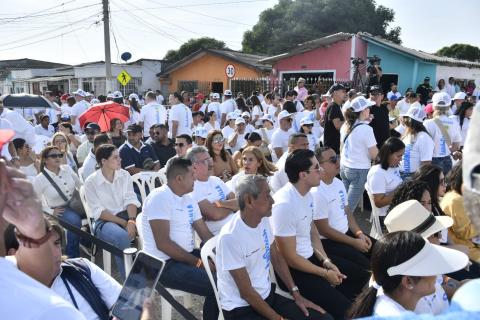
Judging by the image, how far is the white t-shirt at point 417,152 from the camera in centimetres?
546

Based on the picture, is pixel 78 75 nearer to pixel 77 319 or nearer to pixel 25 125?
pixel 25 125

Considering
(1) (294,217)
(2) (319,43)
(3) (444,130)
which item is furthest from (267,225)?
(2) (319,43)

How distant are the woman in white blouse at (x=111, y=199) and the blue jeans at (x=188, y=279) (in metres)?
0.96

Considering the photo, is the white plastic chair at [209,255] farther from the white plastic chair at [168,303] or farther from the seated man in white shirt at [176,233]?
the white plastic chair at [168,303]

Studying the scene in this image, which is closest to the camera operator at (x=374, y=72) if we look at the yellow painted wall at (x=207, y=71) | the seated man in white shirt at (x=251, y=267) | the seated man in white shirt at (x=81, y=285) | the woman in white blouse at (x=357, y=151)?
the woman in white blouse at (x=357, y=151)

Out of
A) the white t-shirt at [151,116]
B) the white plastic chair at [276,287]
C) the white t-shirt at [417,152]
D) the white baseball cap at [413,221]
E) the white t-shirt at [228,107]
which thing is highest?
the white t-shirt at [228,107]

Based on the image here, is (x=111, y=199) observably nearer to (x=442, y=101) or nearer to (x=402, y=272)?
(x=402, y=272)

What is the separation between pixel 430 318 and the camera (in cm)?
78

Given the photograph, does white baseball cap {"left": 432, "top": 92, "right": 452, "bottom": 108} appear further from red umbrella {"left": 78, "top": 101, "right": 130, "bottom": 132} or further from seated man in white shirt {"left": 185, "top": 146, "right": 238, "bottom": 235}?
red umbrella {"left": 78, "top": 101, "right": 130, "bottom": 132}

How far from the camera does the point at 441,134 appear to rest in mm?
6203

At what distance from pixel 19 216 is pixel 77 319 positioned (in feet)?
1.12

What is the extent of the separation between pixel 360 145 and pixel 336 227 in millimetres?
1759

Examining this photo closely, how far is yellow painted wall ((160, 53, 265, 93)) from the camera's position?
2664 centimetres

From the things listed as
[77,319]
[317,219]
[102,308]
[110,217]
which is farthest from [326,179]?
[77,319]
